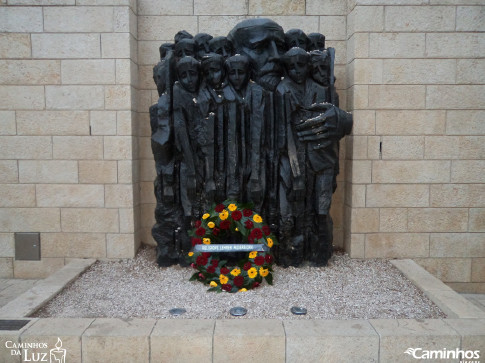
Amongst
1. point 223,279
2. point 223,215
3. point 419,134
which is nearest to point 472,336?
point 223,279

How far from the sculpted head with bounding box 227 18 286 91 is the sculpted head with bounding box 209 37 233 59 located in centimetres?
11

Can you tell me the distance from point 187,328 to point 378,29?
3837 mm

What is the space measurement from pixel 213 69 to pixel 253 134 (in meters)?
0.80

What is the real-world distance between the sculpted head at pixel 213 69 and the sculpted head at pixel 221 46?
0.86ft

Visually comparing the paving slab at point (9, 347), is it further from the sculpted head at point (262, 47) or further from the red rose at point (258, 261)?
the sculpted head at point (262, 47)

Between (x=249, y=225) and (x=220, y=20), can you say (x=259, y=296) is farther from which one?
(x=220, y=20)

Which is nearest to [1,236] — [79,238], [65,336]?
[79,238]

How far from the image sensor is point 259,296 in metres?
3.40

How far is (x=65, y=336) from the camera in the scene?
2662mm

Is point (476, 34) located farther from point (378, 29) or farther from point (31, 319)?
point (31, 319)

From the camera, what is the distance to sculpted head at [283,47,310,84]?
396cm

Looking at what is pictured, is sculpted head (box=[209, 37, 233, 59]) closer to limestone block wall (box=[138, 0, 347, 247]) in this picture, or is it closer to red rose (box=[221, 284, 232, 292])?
limestone block wall (box=[138, 0, 347, 247])

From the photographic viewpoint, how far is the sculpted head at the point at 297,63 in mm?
3961

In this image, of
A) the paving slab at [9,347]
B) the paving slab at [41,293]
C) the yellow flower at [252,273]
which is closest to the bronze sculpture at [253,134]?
the yellow flower at [252,273]
